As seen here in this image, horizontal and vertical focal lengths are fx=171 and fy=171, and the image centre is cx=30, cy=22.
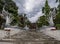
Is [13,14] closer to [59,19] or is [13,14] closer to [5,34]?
[59,19]

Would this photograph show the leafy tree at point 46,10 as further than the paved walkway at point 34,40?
Yes

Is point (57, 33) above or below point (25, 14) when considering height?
below

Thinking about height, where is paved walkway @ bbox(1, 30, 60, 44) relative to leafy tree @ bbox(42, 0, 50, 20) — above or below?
below

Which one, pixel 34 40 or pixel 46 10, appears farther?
pixel 46 10

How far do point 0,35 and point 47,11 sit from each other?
2682 cm

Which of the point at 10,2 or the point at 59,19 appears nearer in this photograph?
the point at 59,19

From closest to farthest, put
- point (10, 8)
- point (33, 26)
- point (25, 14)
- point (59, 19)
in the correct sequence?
point (59, 19), point (10, 8), point (25, 14), point (33, 26)

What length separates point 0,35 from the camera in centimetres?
1845

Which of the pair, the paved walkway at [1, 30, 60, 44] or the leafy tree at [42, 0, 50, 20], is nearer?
the paved walkway at [1, 30, 60, 44]

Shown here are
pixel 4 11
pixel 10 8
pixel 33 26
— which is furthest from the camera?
pixel 33 26

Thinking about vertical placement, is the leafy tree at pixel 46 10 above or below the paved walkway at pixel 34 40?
above

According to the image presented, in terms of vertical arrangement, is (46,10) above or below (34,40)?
above

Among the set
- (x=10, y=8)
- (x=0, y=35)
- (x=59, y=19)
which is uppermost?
(x=10, y=8)

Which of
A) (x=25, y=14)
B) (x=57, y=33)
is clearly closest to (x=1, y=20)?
(x=57, y=33)
